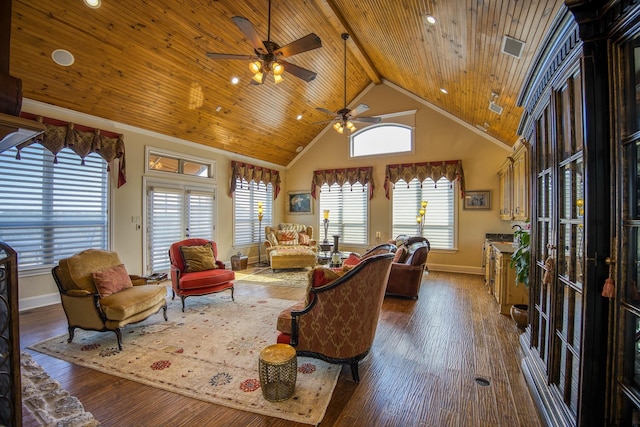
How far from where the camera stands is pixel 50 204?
4.33m

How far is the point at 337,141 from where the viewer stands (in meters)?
8.42

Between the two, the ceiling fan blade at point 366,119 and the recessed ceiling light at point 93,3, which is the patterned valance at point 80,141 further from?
the ceiling fan blade at point 366,119

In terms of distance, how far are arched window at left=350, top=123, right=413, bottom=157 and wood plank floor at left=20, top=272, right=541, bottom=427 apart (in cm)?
510

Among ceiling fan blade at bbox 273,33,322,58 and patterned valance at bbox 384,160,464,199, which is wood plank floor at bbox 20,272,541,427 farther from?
patterned valance at bbox 384,160,464,199

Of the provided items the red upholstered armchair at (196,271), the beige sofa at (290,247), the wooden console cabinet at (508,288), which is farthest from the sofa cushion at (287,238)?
the wooden console cabinet at (508,288)

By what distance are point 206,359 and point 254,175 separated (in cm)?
589

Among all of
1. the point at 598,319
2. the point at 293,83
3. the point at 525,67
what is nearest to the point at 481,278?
the point at 525,67

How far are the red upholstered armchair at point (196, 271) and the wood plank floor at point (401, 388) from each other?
4.58 ft

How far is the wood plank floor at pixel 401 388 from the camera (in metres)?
1.97

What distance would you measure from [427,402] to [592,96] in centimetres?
220

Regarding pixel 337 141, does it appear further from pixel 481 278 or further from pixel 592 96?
pixel 592 96

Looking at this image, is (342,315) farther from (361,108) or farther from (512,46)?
(361,108)

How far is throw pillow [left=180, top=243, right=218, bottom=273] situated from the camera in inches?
173

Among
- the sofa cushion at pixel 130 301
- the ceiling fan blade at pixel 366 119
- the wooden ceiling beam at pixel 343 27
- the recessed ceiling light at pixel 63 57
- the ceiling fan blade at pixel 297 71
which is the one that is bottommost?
the sofa cushion at pixel 130 301
